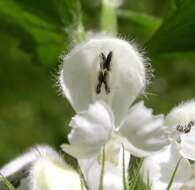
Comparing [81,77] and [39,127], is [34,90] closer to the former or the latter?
[39,127]

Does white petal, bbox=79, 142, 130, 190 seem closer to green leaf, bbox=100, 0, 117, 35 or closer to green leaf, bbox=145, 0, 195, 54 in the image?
green leaf, bbox=145, 0, 195, 54

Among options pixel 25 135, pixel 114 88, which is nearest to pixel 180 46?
pixel 114 88

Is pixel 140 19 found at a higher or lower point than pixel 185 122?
higher

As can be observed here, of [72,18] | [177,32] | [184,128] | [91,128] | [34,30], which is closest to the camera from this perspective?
[91,128]

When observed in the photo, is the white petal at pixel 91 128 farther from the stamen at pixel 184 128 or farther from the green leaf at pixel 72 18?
the green leaf at pixel 72 18

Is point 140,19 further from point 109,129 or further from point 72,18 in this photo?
point 109,129

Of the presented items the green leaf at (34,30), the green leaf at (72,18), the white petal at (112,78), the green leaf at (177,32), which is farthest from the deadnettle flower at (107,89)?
the green leaf at (34,30)

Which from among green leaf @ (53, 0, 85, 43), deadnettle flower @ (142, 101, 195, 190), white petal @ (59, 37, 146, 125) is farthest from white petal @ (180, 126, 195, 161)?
green leaf @ (53, 0, 85, 43)

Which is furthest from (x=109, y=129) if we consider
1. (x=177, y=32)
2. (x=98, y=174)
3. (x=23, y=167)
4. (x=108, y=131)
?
(x=177, y=32)
